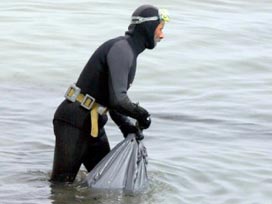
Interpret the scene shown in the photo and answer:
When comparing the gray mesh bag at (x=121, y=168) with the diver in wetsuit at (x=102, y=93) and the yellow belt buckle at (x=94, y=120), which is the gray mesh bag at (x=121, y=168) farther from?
the yellow belt buckle at (x=94, y=120)

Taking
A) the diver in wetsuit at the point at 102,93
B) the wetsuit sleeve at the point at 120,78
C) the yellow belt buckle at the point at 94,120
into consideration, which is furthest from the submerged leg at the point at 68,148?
the wetsuit sleeve at the point at 120,78

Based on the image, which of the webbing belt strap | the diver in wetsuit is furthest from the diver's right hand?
the webbing belt strap

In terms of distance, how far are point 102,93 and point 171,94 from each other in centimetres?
554

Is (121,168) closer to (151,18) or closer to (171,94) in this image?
(151,18)

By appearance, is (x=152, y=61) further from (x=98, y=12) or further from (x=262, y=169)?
(x=262, y=169)

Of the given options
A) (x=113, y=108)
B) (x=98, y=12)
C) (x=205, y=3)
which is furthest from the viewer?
(x=205, y=3)

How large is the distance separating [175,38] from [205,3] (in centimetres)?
395

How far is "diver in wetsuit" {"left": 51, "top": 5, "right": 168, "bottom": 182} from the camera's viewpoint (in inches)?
308

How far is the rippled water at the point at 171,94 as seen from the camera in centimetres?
922

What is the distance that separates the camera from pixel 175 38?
683 inches

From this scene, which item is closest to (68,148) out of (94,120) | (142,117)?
(94,120)

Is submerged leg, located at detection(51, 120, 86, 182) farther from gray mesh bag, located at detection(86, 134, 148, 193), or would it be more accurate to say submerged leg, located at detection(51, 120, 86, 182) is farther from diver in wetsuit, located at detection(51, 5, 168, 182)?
gray mesh bag, located at detection(86, 134, 148, 193)

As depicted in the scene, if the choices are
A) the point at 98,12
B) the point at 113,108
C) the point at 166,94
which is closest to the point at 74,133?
the point at 113,108

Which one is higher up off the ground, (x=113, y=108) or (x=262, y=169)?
(x=113, y=108)
